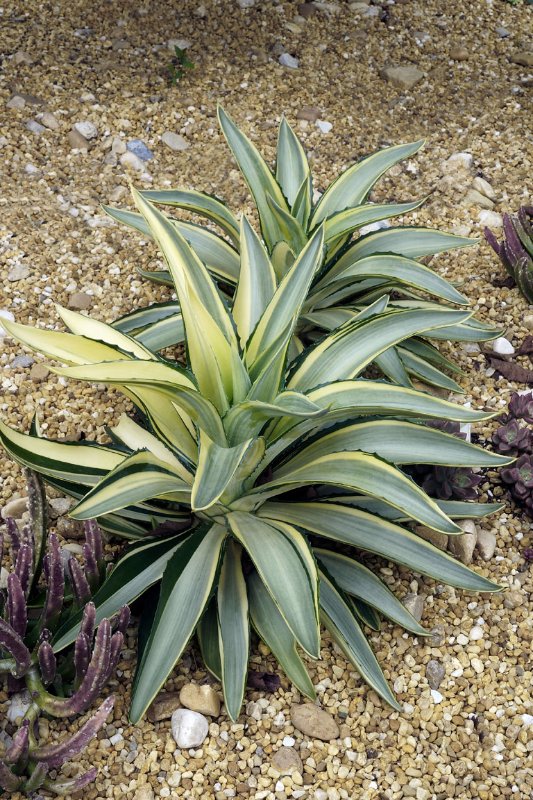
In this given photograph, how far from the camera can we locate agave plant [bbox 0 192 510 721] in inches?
70.9

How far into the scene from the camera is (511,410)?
8.52 ft

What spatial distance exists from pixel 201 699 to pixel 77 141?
8.41 ft

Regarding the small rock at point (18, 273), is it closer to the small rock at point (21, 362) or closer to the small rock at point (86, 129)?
the small rock at point (21, 362)

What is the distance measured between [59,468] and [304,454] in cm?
61

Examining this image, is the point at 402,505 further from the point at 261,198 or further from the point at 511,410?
the point at 261,198

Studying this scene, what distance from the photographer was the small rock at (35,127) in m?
3.65

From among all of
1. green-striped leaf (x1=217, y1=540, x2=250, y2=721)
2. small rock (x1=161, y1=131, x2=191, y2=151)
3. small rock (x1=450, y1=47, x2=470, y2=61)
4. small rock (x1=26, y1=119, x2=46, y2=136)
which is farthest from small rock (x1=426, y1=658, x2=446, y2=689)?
small rock (x1=450, y1=47, x2=470, y2=61)

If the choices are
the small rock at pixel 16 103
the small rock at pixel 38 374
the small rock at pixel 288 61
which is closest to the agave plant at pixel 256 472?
the small rock at pixel 38 374

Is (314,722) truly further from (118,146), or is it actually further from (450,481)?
(118,146)

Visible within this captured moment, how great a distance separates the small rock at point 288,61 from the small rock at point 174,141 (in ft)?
2.55

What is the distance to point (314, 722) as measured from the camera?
2.00 metres

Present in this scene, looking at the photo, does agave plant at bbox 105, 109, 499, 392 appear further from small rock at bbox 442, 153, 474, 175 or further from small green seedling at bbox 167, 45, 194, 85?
small green seedling at bbox 167, 45, 194, 85

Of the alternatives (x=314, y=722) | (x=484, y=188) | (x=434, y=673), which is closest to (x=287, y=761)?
(x=314, y=722)

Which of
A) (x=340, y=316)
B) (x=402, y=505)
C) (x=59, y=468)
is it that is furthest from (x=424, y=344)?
(x=59, y=468)
